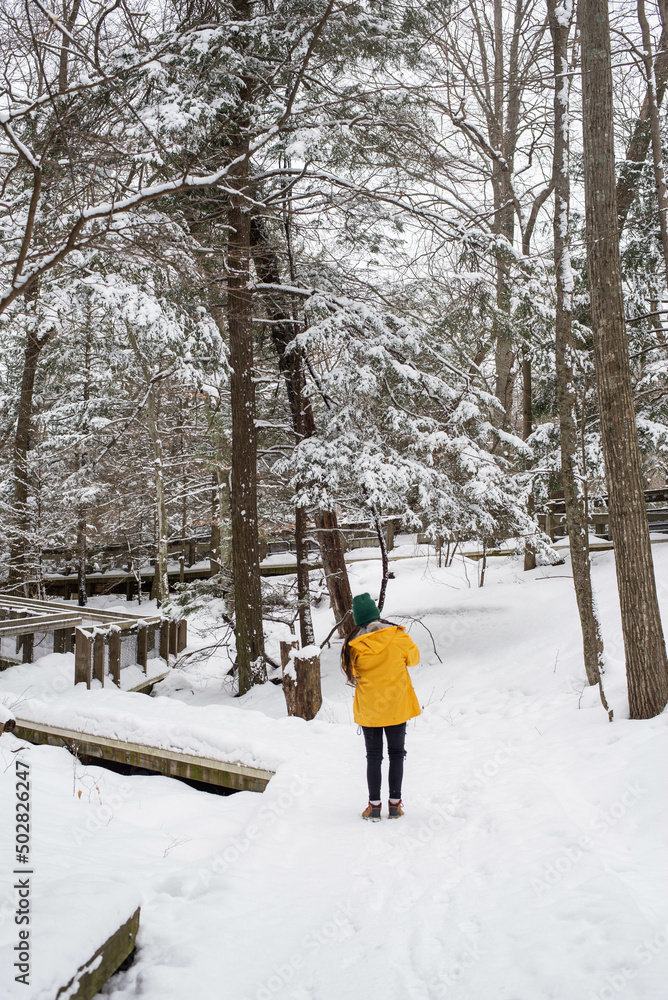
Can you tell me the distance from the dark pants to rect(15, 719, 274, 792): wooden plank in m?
0.92

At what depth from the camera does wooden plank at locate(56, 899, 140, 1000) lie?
192 centimetres

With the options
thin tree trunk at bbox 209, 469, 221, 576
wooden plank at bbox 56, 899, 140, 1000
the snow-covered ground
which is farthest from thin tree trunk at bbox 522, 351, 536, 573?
wooden plank at bbox 56, 899, 140, 1000

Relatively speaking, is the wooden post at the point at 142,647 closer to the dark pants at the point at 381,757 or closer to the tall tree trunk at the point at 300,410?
the tall tree trunk at the point at 300,410

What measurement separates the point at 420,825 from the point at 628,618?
2746 mm

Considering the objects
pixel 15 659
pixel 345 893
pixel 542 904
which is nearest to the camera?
pixel 542 904

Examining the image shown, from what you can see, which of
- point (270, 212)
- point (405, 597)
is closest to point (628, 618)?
point (270, 212)

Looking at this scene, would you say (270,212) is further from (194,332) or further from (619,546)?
(619,546)

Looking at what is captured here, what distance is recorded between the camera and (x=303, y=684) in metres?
6.67

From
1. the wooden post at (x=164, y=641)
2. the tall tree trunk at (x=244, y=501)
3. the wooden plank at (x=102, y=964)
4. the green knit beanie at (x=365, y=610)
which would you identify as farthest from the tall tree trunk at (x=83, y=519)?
the wooden plank at (x=102, y=964)

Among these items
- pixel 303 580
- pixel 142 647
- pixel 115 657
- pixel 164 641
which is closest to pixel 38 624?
pixel 115 657

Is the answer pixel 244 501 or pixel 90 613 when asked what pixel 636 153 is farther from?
pixel 90 613

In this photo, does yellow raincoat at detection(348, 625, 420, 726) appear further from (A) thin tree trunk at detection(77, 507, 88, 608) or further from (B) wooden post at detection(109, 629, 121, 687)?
(A) thin tree trunk at detection(77, 507, 88, 608)

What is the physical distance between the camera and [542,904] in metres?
2.63

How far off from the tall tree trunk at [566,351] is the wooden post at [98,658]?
625 cm
